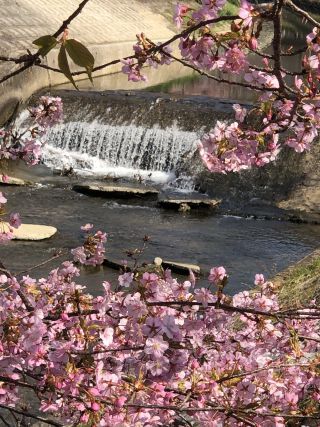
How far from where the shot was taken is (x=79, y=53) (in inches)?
63.9

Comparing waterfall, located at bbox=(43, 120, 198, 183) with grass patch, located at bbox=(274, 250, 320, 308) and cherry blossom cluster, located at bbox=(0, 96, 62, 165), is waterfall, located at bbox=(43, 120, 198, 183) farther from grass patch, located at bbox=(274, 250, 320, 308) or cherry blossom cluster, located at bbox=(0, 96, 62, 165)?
cherry blossom cluster, located at bbox=(0, 96, 62, 165)

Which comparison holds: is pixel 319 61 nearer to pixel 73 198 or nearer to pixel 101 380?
pixel 101 380

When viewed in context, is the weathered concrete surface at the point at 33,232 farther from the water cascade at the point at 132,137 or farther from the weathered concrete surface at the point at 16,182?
the water cascade at the point at 132,137

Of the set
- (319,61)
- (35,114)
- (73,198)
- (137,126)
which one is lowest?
(73,198)

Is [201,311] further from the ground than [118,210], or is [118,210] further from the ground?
[201,311]

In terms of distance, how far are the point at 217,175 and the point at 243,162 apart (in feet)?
44.4

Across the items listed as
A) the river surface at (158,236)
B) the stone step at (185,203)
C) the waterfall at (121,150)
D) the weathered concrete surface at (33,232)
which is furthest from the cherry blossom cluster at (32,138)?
the waterfall at (121,150)

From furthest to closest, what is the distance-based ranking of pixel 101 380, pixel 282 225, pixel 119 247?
pixel 282 225
pixel 119 247
pixel 101 380

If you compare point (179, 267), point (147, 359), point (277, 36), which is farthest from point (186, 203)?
point (277, 36)

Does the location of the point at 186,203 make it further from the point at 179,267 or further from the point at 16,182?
the point at 179,267

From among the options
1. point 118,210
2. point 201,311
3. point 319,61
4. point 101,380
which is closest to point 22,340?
point 101,380

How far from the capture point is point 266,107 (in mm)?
2414

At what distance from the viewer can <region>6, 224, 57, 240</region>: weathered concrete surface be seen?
1175 centimetres

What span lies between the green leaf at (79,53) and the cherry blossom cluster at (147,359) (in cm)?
104
